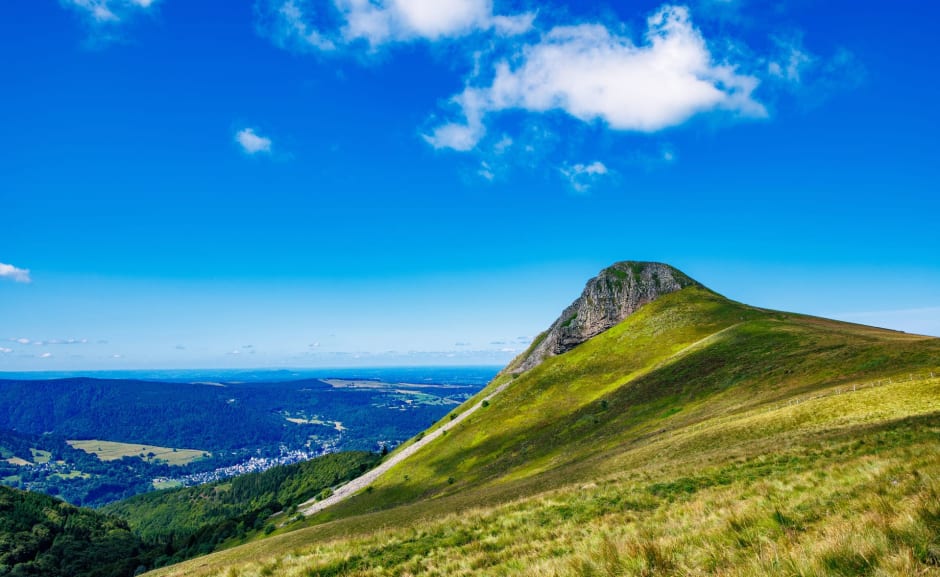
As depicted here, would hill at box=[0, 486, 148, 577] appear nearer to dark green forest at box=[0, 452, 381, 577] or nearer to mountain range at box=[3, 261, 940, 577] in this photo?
dark green forest at box=[0, 452, 381, 577]

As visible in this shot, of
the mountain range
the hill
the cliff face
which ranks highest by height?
the cliff face

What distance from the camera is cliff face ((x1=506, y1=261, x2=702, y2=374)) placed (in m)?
121

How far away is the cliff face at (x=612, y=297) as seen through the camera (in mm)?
120562

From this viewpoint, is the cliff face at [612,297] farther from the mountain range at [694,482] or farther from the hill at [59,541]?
the hill at [59,541]

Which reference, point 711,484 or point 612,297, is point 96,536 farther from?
point 711,484

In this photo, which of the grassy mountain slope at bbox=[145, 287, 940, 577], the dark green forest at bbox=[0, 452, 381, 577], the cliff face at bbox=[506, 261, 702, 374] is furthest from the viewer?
the cliff face at bbox=[506, 261, 702, 374]

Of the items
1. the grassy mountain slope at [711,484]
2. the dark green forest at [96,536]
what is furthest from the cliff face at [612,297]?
the dark green forest at [96,536]

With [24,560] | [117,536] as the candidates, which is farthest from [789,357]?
[117,536]

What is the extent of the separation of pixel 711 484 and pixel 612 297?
110566 mm

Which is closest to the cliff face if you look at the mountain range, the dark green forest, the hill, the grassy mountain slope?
the mountain range

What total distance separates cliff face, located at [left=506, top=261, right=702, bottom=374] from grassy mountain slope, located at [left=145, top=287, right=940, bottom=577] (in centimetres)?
5039

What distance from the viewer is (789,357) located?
5022 cm

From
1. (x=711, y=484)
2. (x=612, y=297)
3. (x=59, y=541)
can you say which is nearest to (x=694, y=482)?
(x=711, y=484)

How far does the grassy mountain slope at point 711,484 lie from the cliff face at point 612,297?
165 ft
